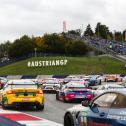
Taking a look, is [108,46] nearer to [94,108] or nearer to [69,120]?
[69,120]

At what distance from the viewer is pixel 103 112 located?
33.5 ft

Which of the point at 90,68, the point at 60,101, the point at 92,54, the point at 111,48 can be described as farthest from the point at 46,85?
the point at 92,54

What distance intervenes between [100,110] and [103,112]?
165 millimetres

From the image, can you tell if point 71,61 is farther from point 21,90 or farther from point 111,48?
point 21,90

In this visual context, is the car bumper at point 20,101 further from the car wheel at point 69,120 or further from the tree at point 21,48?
the tree at point 21,48

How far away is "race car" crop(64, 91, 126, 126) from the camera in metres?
9.68

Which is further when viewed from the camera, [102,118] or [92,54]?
[92,54]

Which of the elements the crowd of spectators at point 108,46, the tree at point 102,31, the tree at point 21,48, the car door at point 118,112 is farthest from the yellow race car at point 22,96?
the tree at point 102,31

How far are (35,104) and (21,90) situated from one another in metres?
0.83

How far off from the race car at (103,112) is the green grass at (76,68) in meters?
76.3

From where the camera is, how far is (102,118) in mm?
10188

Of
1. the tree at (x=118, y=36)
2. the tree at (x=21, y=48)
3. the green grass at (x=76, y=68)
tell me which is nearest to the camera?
the green grass at (x=76, y=68)

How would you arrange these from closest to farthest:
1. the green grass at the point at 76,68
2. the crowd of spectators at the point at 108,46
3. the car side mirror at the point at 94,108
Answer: the car side mirror at the point at 94,108, the green grass at the point at 76,68, the crowd of spectators at the point at 108,46

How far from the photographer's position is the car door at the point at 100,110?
10.1 m
